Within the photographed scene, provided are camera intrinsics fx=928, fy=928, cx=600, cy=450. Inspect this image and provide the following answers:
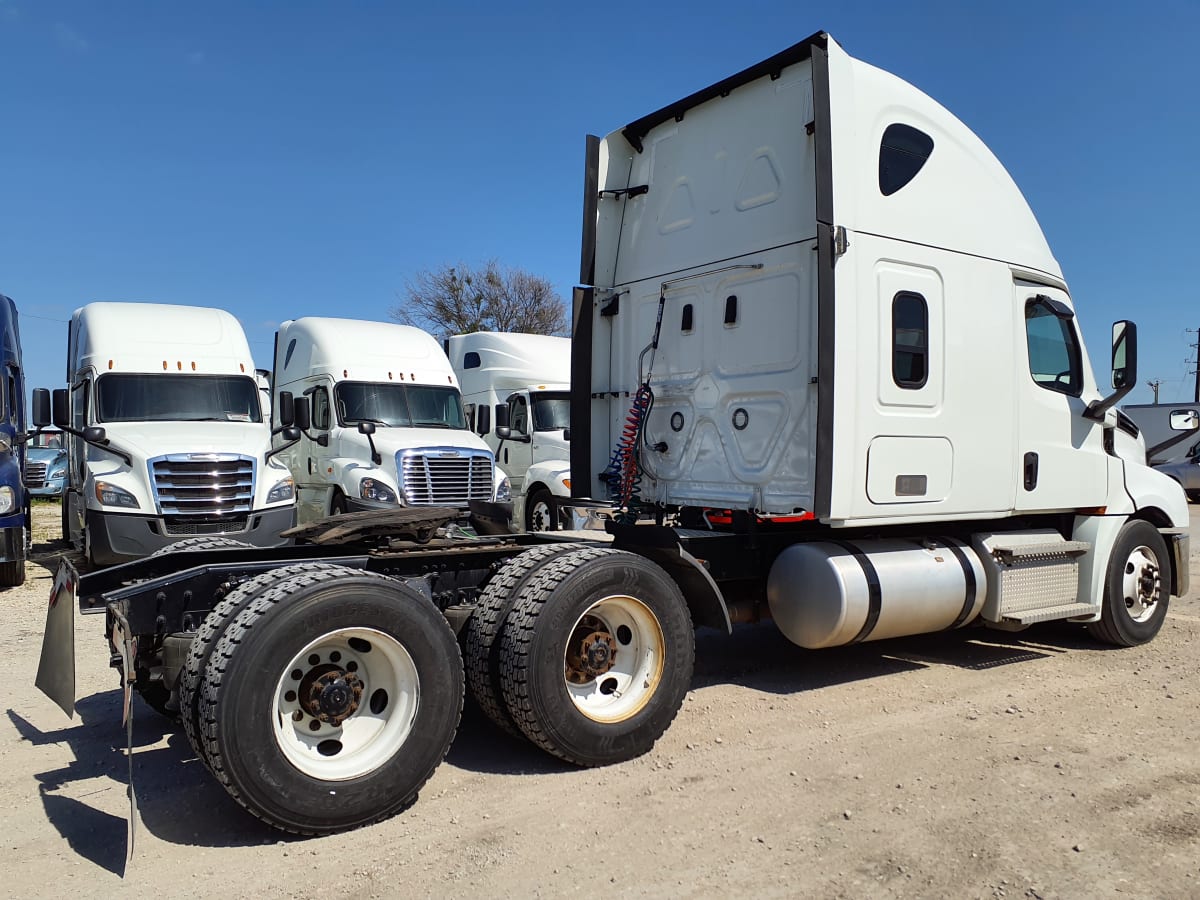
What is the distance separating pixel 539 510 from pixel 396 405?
2.83 meters

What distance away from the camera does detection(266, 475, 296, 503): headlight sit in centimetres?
1095

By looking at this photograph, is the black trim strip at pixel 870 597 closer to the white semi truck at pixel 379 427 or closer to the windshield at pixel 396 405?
the white semi truck at pixel 379 427

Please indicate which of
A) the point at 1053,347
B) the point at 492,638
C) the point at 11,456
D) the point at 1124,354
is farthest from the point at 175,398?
the point at 1124,354

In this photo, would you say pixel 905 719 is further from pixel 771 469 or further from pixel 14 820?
pixel 14 820

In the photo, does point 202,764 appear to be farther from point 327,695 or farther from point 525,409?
point 525,409

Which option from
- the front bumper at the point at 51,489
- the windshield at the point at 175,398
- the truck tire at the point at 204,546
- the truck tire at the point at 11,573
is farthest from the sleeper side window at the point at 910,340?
the front bumper at the point at 51,489

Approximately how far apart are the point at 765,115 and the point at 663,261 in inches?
48.8

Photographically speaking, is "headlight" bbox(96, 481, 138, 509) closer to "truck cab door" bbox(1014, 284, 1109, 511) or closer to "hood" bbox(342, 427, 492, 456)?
"hood" bbox(342, 427, 492, 456)

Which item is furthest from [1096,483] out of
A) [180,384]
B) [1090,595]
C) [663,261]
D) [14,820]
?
[180,384]

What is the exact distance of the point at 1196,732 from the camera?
5.22 metres

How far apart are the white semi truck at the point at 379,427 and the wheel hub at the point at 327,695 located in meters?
7.92

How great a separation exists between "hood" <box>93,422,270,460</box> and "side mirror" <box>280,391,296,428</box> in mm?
376

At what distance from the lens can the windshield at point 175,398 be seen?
11.2 metres

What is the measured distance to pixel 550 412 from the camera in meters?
15.2
